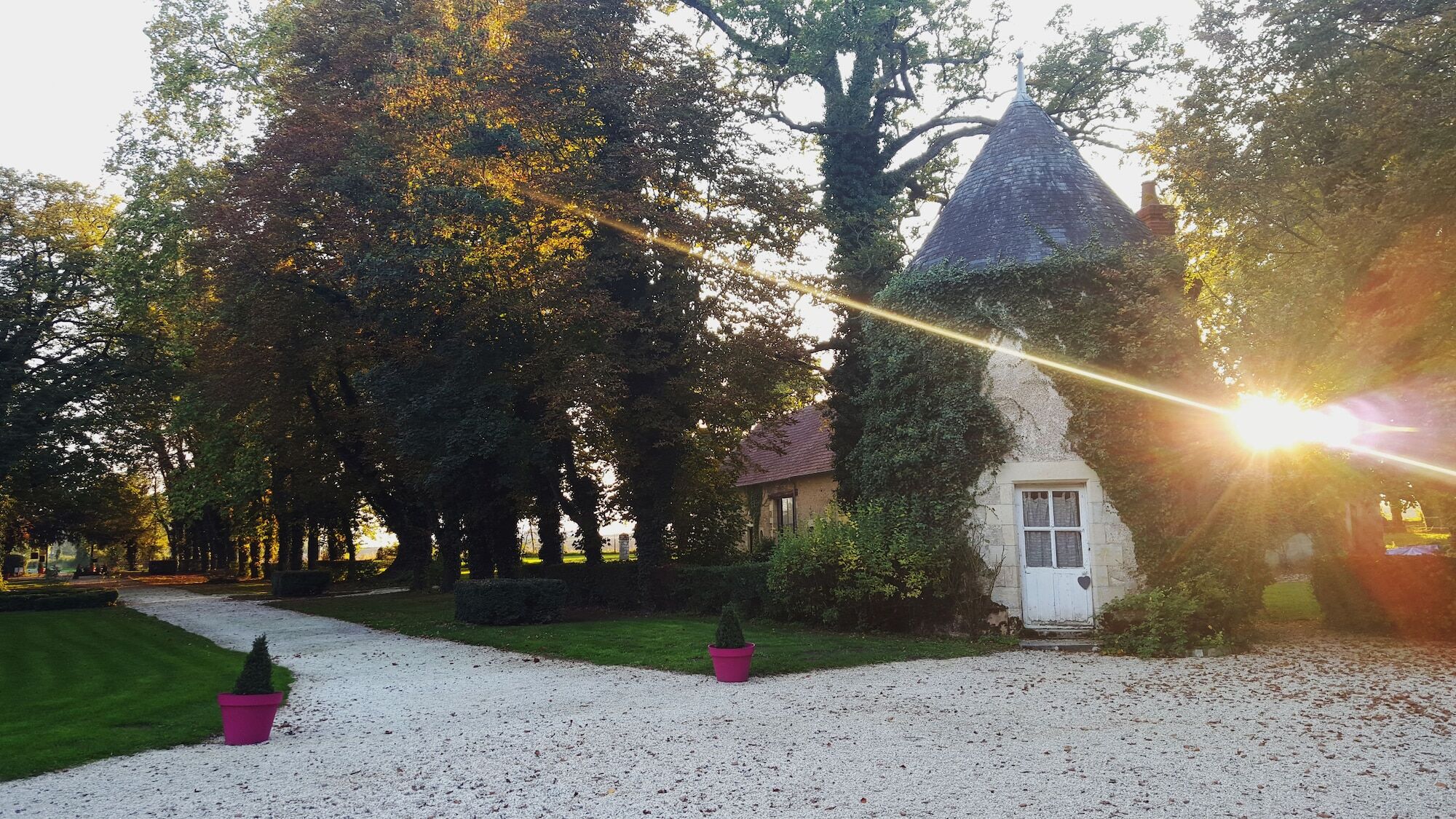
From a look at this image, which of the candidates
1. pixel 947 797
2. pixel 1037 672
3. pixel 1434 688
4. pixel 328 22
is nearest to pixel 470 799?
pixel 947 797

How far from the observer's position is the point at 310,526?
122ft

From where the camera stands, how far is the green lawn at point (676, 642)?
481 inches

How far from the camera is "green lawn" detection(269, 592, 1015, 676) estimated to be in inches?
481

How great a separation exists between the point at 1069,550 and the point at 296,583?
968 inches

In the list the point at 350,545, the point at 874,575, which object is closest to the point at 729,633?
the point at 874,575

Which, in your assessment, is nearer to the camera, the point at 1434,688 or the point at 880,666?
the point at 1434,688

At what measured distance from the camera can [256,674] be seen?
8.22m

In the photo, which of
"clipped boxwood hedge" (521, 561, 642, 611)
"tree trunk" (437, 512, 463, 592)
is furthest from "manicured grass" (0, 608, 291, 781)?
"clipped boxwood hedge" (521, 561, 642, 611)

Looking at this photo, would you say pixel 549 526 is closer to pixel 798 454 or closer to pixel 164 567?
pixel 798 454

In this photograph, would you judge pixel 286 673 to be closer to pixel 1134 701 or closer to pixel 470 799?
pixel 470 799

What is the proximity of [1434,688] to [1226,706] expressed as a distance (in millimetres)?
2750

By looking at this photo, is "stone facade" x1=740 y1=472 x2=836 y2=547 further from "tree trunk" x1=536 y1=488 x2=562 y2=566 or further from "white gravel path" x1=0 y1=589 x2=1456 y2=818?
"white gravel path" x1=0 y1=589 x2=1456 y2=818

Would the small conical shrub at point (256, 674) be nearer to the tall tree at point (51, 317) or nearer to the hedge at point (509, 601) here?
the hedge at point (509, 601)

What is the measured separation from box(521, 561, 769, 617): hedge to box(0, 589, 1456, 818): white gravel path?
6.39m
